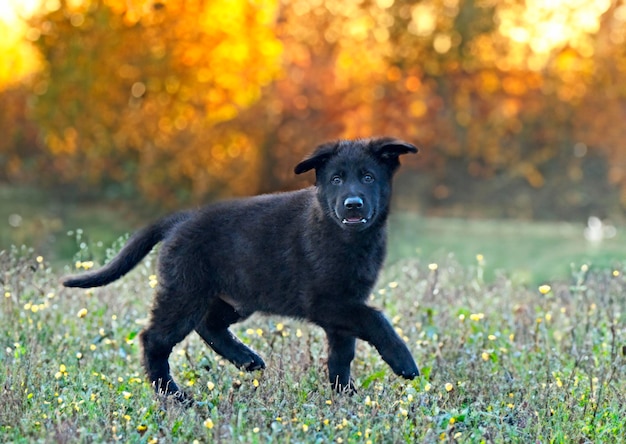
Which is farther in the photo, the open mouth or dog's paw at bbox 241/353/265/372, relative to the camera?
dog's paw at bbox 241/353/265/372

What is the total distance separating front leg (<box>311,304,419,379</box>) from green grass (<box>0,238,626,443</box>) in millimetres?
138

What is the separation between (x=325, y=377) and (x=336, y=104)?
49.9 ft

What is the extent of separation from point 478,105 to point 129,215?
26.0 ft

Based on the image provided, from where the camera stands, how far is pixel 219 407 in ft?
16.6

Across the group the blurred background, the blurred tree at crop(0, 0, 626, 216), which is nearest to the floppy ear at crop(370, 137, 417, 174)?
the blurred background

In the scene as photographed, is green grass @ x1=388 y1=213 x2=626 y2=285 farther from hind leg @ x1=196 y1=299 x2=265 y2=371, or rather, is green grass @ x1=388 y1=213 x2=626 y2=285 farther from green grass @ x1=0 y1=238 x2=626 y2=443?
hind leg @ x1=196 y1=299 x2=265 y2=371

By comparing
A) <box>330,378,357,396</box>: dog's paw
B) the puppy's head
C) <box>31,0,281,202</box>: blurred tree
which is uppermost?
<box>31,0,281,202</box>: blurred tree

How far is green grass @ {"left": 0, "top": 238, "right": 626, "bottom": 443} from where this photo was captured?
473cm

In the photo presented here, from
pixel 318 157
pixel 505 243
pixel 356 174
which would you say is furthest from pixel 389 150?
pixel 505 243

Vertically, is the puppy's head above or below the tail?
above

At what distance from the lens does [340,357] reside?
18.4ft

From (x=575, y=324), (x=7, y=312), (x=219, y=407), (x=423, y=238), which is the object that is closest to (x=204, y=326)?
(x=219, y=407)

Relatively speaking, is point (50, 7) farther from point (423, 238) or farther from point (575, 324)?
point (575, 324)

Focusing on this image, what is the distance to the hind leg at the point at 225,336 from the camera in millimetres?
5891
